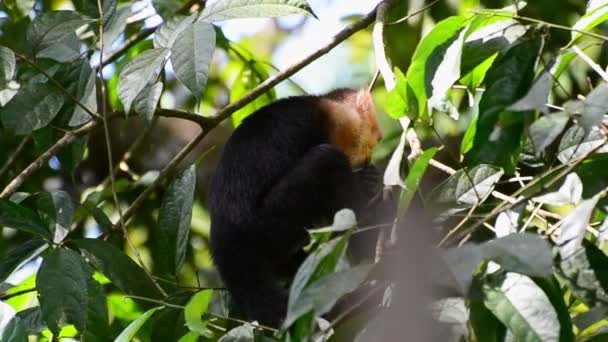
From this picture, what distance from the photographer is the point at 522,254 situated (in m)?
1.64

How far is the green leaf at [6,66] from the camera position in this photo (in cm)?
294

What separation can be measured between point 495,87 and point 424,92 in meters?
0.27

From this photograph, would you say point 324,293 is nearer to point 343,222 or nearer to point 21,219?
point 343,222

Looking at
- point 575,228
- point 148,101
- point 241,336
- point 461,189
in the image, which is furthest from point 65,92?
point 575,228

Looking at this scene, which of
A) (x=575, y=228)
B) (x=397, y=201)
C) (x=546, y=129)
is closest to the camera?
(x=546, y=129)

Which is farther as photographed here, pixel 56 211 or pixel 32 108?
pixel 32 108

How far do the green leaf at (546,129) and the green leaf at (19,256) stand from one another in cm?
146

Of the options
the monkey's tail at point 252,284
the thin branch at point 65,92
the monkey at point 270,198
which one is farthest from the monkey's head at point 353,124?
the thin branch at point 65,92

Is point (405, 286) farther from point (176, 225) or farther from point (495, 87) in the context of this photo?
point (176, 225)

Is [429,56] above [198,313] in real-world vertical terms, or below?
above

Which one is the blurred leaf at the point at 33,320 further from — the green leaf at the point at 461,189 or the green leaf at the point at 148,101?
the green leaf at the point at 461,189

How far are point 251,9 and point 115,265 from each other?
80cm

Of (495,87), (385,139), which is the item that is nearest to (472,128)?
(495,87)

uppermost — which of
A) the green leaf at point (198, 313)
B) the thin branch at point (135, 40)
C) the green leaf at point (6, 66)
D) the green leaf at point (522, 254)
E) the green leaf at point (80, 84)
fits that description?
the green leaf at point (522, 254)
